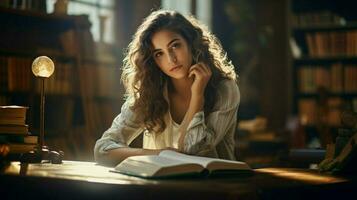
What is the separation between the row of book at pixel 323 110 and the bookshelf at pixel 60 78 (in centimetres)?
205

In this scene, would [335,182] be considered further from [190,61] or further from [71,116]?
[71,116]

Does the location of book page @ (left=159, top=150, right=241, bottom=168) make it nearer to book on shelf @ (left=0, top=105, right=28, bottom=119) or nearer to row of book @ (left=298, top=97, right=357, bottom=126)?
book on shelf @ (left=0, top=105, right=28, bottom=119)

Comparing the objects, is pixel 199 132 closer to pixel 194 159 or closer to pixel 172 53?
pixel 172 53

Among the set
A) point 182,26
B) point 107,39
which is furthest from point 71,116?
point 182,26

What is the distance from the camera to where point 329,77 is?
649 cm

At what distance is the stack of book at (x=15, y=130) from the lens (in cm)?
246

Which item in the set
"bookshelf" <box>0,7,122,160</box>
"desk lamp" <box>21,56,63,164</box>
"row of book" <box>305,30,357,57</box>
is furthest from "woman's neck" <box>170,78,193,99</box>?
"row of book" <box>305,30,357,57</box>

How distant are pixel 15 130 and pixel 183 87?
831mm

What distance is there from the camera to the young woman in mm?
2746

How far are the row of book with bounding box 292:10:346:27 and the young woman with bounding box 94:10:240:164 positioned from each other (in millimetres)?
3683

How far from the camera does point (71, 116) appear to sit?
495cm

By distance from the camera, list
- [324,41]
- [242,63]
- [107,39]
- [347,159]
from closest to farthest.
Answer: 1. [347,159]
2. [107,39]
3. [324,41]
4. [242,63]

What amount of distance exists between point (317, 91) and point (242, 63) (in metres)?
1.48

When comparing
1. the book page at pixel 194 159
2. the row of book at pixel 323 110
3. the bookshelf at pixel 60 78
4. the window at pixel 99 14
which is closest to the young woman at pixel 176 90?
the book page at pixel 194 159
